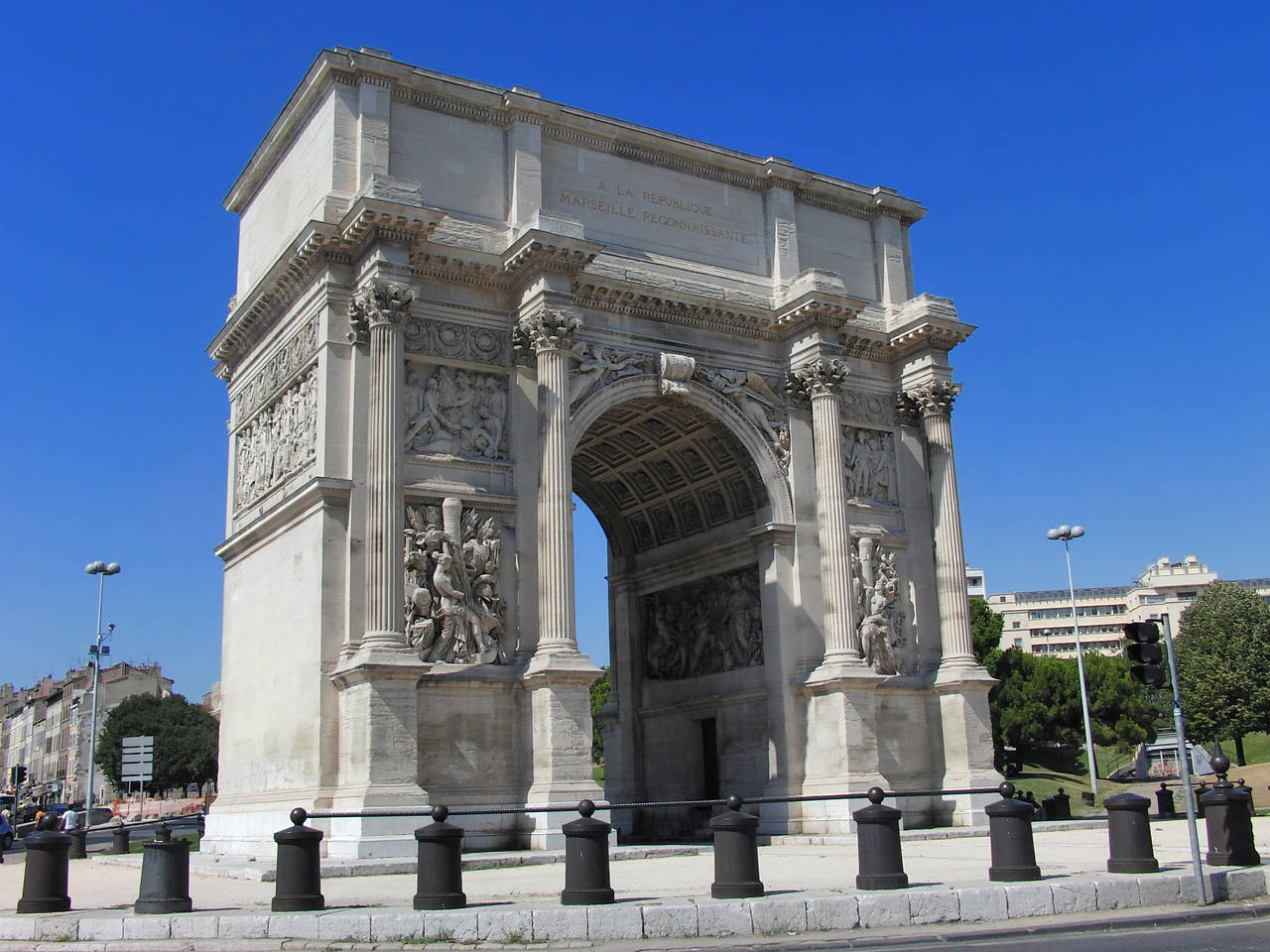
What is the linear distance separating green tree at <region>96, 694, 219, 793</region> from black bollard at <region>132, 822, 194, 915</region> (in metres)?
67.8

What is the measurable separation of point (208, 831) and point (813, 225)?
19.5 m

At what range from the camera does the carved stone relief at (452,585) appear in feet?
77.0

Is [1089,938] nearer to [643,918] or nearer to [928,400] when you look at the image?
[643,918]

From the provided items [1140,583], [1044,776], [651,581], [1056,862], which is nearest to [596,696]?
[1044,776]

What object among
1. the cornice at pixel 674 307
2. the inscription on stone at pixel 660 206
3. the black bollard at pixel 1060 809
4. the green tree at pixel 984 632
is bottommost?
the black bollard at pixel 1060 809

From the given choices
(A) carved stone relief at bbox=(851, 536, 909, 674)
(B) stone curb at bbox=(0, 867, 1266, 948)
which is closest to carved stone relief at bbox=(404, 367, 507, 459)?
(A) carved stone relief at bbox=(851, 536, 909, 674)

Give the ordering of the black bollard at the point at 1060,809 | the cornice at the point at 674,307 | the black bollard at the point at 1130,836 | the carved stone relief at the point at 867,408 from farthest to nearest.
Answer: the carved stone relief at the point at 867,408, the black bollard at the point at 1060,809, the cornice at the point at 674,307, the black bollard at the point at 1130,836

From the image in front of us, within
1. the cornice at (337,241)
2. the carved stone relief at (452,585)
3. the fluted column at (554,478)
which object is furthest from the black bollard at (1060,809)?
the cornice at (337,241)

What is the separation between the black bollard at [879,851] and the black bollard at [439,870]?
4.06 m

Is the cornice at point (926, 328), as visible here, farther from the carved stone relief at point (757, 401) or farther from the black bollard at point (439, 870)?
the black bollard at point (439, 870)

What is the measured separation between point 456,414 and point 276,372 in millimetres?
4746

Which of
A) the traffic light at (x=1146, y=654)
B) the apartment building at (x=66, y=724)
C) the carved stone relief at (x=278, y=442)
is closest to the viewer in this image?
the traffic light at (x=1146, y=654)

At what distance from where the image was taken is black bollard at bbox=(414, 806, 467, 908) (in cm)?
1253

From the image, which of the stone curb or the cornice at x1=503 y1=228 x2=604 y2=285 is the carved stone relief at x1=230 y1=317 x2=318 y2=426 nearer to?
the cornice at x1=503 y1=228 x2=604 y2=285
